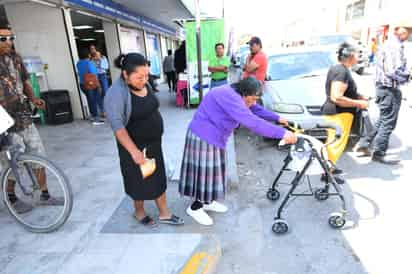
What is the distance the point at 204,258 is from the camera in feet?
7.56

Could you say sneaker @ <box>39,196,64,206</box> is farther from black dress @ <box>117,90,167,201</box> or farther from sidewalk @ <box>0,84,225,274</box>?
black dress @ <box>117,90,167,201</box>

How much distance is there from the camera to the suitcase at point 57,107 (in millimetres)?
6668

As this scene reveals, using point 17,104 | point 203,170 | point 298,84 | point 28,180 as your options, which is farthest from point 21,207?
point 298,84

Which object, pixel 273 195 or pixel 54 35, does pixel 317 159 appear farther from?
pixel 54 35

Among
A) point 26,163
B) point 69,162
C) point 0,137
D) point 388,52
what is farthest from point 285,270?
point 69,162

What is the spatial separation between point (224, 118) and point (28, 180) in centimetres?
195

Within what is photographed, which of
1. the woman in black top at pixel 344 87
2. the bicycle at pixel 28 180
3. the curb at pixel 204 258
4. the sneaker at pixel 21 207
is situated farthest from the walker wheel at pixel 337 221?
the sneaker at pixel 21 207

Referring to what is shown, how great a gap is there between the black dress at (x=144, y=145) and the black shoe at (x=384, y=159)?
313 cm

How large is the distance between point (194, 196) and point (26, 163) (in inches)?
62.1

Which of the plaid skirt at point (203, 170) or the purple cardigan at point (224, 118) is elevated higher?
the purple cardigan at point (224, 118)

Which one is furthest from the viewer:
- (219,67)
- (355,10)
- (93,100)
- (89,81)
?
(355,10)

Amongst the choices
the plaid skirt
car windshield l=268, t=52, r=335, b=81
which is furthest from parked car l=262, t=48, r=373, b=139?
the plaid skirt

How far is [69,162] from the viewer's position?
14.7ft

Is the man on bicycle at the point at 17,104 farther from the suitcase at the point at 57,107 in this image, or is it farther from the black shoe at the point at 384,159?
the black shoe at the point at 384,159
